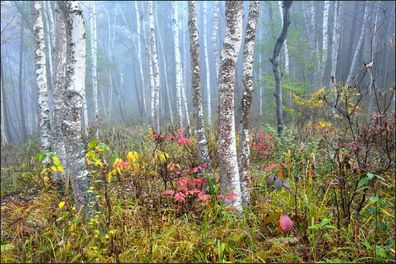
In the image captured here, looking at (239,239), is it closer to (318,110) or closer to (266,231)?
(266,231)

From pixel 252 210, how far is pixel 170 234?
1.26m

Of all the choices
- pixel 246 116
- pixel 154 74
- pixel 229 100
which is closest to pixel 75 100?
pixel 229 100

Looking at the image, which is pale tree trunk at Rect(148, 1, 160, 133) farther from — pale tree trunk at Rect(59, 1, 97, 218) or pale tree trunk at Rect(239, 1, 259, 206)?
pale tree trunk at Rect(59, 1, 97, 218)

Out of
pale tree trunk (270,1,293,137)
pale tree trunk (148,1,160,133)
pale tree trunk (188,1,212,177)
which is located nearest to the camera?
pale tree trunk (188,1,212,177)

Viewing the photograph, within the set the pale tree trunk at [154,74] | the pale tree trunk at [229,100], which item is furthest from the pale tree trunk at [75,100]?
the pale tree trunk at [154,74]

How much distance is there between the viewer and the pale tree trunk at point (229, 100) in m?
3.75

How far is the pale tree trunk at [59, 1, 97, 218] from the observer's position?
3562 millimetres

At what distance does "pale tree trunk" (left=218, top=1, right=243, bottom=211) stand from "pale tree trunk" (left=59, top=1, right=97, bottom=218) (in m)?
1.82

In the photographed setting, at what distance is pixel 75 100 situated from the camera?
361 centimetres

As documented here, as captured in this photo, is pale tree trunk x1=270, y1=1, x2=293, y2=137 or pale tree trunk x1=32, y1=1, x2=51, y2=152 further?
pale tree trunk x1=270, y1=1, x2=293, y2=137

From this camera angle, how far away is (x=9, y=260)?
3131 millimetres

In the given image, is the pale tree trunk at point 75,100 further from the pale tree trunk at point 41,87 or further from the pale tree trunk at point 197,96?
the pale tree trunk at point 41,87

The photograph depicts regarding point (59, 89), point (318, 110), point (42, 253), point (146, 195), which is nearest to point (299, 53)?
point (318, 110)

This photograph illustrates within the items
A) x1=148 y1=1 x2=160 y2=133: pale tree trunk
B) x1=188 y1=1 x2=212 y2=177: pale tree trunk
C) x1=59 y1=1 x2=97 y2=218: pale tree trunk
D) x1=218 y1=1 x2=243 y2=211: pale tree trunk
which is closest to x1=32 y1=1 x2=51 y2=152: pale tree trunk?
x1=59 y1=1 x2=97 y2=218: pale tree trunk
